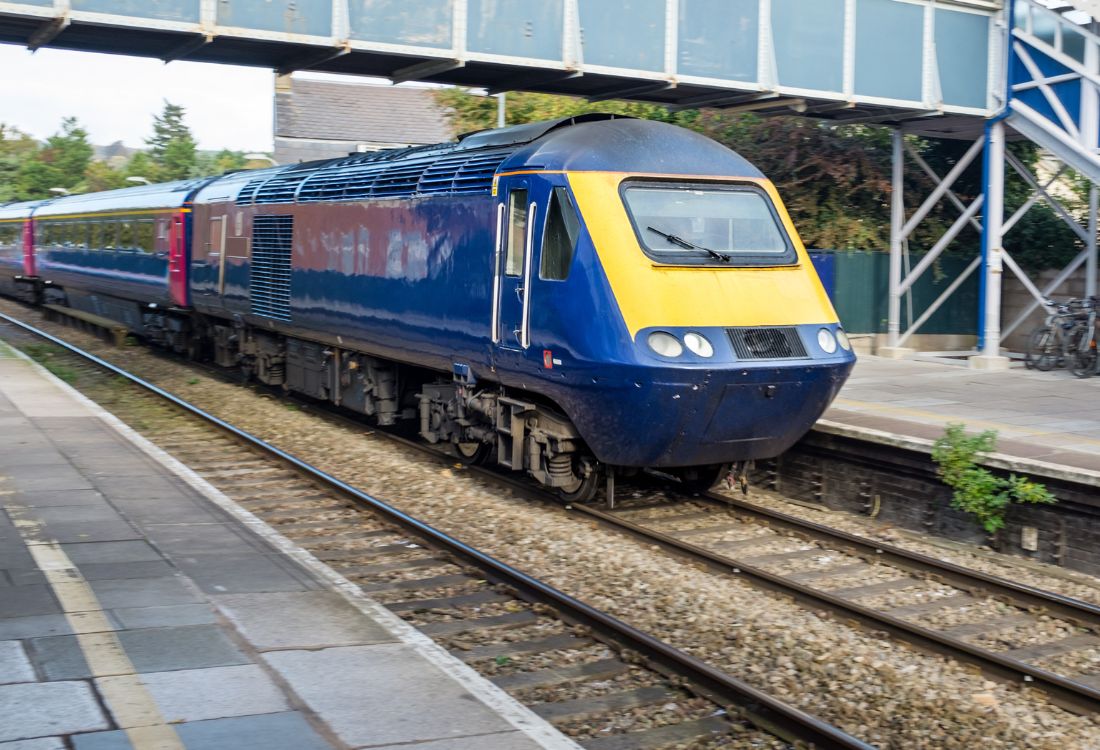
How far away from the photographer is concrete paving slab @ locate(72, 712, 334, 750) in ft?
15.4

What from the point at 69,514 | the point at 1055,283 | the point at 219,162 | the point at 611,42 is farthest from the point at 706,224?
the point at 219,162

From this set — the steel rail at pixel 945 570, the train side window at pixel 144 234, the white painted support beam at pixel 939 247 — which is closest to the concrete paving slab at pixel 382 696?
the steel rail at pixel 945 570

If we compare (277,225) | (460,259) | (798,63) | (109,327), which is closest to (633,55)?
(798,63)

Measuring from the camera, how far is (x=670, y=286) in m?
9.15

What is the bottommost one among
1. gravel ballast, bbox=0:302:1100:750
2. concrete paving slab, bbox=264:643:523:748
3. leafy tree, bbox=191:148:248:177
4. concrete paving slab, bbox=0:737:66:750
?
gravel ballast, bbox=0:302:1100:750

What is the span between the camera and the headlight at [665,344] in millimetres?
8906

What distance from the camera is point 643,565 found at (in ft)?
28.8

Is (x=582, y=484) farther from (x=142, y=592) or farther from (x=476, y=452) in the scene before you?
(x=142, y=592)

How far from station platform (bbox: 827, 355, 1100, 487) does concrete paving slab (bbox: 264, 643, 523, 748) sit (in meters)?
5.64

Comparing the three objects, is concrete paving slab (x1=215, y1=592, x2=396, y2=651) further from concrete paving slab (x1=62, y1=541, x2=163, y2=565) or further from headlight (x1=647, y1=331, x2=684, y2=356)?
headlight (x1=647, y1=331, x2=684, y2=356)

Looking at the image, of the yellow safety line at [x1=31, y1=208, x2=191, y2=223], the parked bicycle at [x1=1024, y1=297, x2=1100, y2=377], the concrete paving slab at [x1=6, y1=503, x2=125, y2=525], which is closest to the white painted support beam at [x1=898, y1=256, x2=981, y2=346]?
the parked bicycle at [x1=1024, y1=297, x2=1100, y2=377]

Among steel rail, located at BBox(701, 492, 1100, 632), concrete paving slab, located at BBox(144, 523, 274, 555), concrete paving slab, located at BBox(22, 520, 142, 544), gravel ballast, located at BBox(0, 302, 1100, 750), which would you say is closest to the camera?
gravel ballast, located at BBox(0, 302, 1100, 750)

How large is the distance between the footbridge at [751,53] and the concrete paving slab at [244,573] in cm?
783

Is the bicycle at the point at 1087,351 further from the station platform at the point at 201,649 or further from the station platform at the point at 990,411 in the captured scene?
the station platform at the point at 201,649
